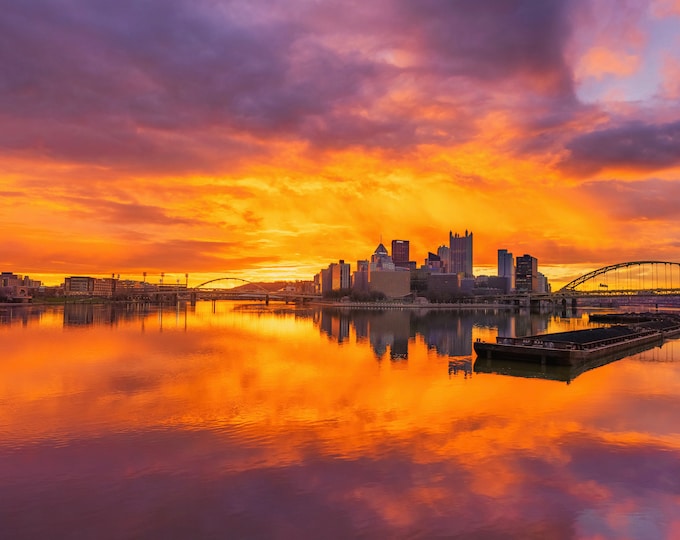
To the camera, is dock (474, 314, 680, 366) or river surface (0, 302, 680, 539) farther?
dock (474, 314, 680, 366)

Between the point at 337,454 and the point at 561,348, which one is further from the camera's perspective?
the point at 561,348

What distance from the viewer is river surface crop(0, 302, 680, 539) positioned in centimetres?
1419

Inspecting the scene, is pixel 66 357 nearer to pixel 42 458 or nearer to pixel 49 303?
pixel 42 458

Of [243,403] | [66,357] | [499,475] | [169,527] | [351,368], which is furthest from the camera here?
[66,357]

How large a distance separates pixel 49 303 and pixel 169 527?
21023 cm

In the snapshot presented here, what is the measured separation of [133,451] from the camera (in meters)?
19.6

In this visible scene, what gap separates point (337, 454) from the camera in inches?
767

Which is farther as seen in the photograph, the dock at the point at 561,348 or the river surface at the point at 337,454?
the dock at the point at 561,348

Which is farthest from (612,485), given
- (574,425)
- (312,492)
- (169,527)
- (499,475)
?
(169,527)

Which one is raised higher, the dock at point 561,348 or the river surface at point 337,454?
the dock at point 561,348

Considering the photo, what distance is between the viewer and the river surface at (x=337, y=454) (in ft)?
46.5

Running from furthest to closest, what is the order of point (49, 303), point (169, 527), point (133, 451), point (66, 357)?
point (49, 303), point (66, 357), point (133, 451), point (169, 527)

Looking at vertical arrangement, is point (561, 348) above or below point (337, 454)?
above

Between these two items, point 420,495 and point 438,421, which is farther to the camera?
point 438,421
